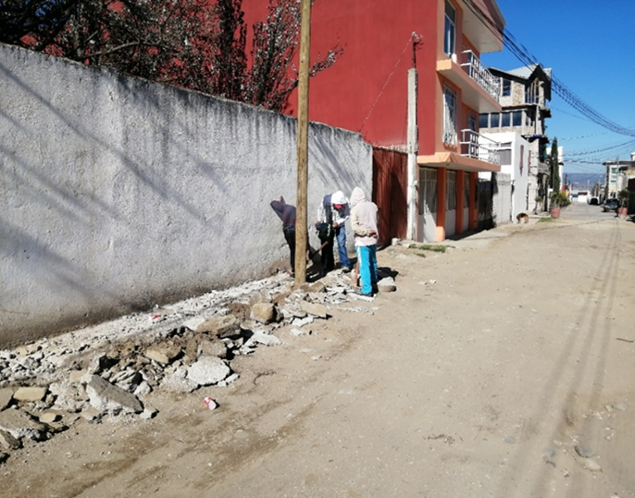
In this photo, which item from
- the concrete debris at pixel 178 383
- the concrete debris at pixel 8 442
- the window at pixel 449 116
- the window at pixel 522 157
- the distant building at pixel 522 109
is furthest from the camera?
the distant building at pixel 522 109

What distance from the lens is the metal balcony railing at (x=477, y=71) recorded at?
1697 cm

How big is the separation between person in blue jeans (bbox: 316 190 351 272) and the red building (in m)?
4.51

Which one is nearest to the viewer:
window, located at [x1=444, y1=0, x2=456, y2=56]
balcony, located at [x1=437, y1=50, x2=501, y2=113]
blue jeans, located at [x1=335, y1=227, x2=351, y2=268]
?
blue jeans, located at [x1=335, y1=227, x2=351, y2=268]

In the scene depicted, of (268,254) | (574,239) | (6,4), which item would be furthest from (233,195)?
(574,239)

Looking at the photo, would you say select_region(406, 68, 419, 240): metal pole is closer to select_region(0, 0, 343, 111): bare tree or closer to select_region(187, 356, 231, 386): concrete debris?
select_region(0, 0, 343, 111): bare tree

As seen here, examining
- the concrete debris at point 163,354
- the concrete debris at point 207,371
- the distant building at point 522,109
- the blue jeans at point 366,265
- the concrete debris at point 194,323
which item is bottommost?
the concrete debris at point 207,371

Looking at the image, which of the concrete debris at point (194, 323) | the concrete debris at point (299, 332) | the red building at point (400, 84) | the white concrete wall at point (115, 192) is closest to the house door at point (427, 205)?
the red building at point (400, 84)

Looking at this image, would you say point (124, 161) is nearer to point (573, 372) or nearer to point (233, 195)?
point (233, 195)

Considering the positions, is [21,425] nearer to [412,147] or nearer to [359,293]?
[359,293]

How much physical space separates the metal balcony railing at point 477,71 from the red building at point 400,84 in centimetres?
40

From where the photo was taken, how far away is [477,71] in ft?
57.8

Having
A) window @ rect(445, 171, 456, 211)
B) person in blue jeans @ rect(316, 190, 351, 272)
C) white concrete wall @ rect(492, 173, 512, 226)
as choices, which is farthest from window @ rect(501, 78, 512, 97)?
person in blue jeans @ rect(316, 190, 351, 272)

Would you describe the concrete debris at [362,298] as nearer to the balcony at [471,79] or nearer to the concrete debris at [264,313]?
the concrete debris at [264,313]

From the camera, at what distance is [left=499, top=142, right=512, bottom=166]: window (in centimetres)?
2898
